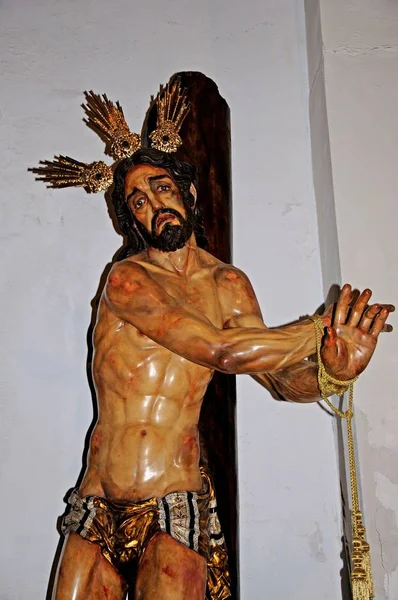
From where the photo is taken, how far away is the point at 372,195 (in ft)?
9.00

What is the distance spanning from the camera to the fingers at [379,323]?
1.96 metres

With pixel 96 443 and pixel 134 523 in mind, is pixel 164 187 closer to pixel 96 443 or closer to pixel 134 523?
pixel 96 443

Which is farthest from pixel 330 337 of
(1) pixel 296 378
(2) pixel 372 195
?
(2) pixel 372 195

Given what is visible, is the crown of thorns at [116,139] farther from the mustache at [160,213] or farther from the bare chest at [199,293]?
the bare chest at [199,293]

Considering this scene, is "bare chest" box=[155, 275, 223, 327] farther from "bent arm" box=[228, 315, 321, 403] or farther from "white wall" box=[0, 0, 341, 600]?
"white wall" box=[0, 0, 341, 600]

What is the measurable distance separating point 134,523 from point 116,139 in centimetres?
116

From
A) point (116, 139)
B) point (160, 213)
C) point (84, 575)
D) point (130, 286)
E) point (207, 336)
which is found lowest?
point (84, 575)

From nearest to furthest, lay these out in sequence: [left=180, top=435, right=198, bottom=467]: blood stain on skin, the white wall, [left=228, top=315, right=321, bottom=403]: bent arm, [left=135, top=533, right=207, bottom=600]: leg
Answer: [left=135, top=533, right=207, bottom=600]: leg, [left=180, top=435, right=198, bottom=467]: blood stain on skin, [left=228, top=315, right=321, bottom=403]: bent arm, the white wall

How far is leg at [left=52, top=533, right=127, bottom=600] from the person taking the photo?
1.90 metres

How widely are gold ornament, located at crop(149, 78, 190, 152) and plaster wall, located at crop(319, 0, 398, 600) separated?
0.56 metres

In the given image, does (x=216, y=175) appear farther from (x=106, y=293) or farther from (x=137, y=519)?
(x=137, y=519)

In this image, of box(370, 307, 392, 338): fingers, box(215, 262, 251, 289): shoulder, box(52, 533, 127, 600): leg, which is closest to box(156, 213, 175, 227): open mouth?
box(215, 262, 251, 289): shoulder

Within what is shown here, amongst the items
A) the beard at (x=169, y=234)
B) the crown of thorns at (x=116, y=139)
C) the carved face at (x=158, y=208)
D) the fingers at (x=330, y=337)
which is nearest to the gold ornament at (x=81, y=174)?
the crown of thorns at (x=116, y=139)

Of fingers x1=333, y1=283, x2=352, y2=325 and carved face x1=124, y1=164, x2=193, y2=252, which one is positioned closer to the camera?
fingers x1=333, y1=283, x2=352, y2=325
